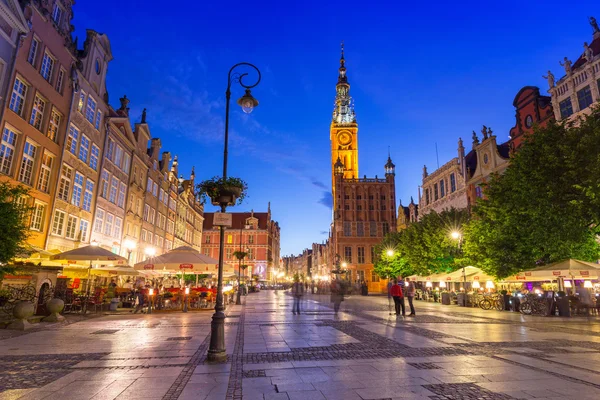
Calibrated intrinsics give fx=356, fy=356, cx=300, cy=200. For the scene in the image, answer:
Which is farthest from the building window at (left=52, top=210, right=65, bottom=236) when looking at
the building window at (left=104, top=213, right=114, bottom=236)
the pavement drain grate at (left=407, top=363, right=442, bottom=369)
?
the pavement drain grate at (left=407, top=363, right=442, bottom=369)

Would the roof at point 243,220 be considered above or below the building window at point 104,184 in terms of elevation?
above

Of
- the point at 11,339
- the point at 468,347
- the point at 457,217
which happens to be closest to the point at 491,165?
the point at 457,217

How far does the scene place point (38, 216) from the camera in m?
20.6

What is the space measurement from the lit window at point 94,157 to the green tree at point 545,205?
91.1 feet

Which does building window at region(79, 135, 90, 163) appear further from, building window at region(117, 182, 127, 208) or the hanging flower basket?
the hanging flower basket

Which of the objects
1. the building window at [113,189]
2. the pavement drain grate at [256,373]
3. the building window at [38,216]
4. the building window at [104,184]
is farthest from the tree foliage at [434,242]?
the building window at [38,216]

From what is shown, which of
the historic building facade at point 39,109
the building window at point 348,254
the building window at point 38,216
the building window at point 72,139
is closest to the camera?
the historic building facade at point 39,109

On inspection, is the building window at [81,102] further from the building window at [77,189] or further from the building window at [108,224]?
the building window at [108,224]

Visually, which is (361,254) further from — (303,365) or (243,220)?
(303,365)

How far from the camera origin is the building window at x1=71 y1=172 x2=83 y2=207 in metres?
23.8

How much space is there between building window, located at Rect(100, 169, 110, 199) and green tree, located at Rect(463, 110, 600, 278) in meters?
27.6

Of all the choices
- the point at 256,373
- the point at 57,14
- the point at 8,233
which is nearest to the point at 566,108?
the point at 256,373

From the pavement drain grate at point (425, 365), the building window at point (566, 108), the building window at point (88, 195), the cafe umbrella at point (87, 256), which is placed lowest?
the pavement drain grate at point (425, 365)

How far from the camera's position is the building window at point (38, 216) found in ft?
65.8
